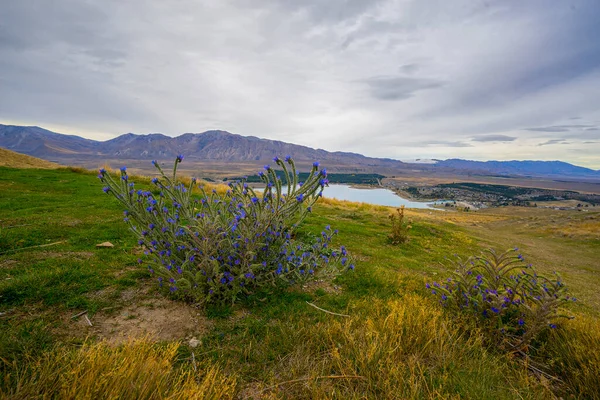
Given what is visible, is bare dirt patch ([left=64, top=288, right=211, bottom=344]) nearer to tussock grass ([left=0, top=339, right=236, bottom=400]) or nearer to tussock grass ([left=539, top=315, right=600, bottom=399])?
tussock grass ([left=0, top=339, right=236, bottom=400])

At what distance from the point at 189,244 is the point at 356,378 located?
252cm

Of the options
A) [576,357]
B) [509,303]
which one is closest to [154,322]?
[509,303]

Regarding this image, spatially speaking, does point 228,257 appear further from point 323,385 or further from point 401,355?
point 401,355

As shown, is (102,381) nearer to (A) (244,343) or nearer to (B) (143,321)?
(A) (244,343)

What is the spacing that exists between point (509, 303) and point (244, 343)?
3.30 metres

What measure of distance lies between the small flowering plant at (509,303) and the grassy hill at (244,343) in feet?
0.68

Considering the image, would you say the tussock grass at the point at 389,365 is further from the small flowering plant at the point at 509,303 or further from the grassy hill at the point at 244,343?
the small flowering plant at the point at 509,303

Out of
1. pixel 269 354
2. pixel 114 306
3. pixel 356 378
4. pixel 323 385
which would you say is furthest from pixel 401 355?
pixel 114 306

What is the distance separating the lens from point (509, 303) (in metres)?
3.39

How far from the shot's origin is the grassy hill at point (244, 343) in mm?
2016

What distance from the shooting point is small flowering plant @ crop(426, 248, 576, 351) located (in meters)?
3.04

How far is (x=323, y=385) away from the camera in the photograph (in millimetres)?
2295

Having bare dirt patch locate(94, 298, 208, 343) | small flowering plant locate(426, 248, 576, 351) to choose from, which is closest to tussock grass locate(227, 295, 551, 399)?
small flowering plant locate(426, 248, 576, 351)

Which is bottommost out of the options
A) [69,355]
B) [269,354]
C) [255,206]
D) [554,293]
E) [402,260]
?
[402,260]
